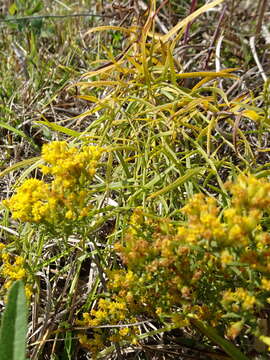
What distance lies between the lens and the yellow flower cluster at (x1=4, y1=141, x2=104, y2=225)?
1047 millimetres

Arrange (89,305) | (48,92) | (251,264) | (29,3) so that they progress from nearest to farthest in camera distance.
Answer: (251,264), (89,305), (48,92), (29,3)

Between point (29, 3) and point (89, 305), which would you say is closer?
point (89, 305)

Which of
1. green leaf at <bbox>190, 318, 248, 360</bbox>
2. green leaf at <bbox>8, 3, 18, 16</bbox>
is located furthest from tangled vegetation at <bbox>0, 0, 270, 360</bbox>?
green leaf at <bbox>8, 3, 18, 16</bbox>

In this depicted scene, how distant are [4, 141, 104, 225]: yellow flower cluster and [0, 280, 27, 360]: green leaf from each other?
0.49 feet

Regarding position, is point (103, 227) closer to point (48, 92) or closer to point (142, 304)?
point (142, 304)

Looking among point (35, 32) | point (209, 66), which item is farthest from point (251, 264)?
point (35, 32)

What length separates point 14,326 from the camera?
3.28ft

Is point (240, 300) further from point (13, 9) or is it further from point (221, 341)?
point (13, 9)

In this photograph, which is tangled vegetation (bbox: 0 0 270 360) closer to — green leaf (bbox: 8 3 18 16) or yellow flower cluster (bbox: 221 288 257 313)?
yellow flower cluster (bbox: 221 288 257 313)

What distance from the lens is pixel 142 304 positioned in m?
1.15

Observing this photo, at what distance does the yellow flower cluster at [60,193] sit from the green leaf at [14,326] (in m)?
0.15

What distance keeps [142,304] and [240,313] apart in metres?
0.25

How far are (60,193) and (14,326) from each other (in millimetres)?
277

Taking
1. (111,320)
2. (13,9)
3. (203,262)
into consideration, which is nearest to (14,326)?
(111,320)
